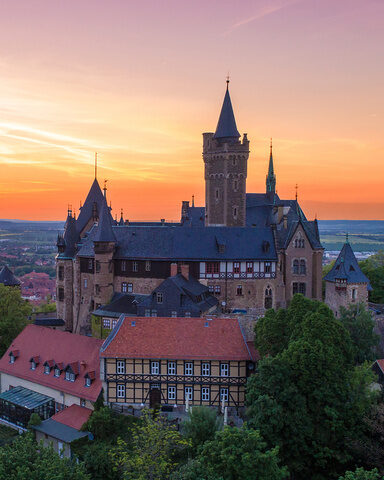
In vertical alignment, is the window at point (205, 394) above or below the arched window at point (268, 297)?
below

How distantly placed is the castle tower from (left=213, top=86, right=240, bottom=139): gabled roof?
22.3m

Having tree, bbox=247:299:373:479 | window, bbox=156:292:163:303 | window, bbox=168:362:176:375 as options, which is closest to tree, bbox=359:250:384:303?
window, bbox=156:292:163:303

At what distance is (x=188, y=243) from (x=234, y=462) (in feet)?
106

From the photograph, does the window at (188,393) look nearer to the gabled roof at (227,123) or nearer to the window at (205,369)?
the window at (205,369)

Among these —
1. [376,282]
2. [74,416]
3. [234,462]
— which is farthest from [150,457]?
[376,282]

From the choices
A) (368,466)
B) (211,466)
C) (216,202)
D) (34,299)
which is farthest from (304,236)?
(34,299)

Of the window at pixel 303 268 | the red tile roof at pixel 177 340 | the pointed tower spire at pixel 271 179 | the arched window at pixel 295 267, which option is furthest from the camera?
the pointed tower spire at pixel 271 179

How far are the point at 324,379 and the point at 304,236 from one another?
26653 millimetres

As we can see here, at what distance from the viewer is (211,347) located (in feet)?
121

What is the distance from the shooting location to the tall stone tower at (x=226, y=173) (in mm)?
63250

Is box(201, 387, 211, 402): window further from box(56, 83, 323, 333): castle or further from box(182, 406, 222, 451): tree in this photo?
box(56, 83, 323, 333): castle

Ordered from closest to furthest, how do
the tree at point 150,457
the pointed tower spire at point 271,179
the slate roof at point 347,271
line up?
the tree at point 150,457 < the slate roof at point 347,271 < the pointed tower spire at point 271,179

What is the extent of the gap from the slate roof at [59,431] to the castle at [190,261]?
61.1 feet

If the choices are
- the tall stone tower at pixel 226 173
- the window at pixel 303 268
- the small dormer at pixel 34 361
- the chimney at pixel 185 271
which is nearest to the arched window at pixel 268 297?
the window at pixel 303 268
